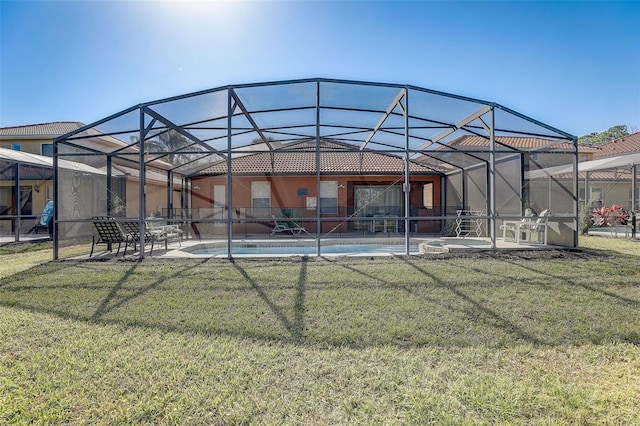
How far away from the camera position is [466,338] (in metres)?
2.98

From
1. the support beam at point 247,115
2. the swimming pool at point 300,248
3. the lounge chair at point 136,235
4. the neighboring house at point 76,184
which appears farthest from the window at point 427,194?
the neighboring house at point 76,184

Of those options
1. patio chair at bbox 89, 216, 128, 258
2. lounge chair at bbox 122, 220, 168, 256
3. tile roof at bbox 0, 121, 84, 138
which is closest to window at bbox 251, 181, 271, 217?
lounge chair at bbox 122, 220, 168, 256

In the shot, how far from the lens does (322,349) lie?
278 centimetres

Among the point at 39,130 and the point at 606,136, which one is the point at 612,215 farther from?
the point at 606,136

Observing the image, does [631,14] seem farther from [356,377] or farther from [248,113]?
[356,377]

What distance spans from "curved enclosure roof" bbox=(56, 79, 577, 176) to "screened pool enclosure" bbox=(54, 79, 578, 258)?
34 millimetres

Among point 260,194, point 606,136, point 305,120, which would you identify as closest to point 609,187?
point 305,120

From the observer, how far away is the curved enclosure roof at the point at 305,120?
6902 millimetres

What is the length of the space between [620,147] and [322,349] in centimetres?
2818

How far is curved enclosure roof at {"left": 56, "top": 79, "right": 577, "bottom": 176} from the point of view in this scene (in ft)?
22.6

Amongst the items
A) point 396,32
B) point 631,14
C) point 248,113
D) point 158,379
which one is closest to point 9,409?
point 158,379

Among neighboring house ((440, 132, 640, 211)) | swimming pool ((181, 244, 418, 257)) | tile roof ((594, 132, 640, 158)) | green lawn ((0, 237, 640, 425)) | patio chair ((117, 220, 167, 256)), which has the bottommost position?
green lawn ((0, 237, 640, 425))

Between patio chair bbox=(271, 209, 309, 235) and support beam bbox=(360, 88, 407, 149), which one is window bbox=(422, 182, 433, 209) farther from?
patio chair bbox=(271, 209, 309, 235)

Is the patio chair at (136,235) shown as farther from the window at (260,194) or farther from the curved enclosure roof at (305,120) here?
the window at (260,194)
